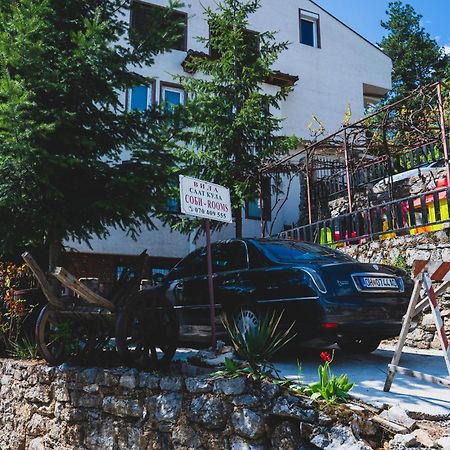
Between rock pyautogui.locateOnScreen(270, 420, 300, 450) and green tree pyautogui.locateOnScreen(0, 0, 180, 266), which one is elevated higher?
green tree pyautogui.locateOnScreen(0, 0, 180, 266)

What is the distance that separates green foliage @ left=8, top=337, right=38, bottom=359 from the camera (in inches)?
276

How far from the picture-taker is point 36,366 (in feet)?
21.0

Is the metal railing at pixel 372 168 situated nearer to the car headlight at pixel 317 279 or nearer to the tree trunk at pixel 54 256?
the tree trunk at pixel 54 256

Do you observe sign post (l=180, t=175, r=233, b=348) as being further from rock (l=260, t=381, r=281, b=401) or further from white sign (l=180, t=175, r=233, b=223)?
rock (l=260, t=381, r=281, b=401)

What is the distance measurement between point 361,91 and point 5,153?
18.6 meters

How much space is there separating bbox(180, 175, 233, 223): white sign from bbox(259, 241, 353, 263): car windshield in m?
0.75

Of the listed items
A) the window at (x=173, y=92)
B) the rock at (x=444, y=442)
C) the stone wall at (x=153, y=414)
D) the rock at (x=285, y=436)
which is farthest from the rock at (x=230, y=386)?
the window at (x=173, y=92)

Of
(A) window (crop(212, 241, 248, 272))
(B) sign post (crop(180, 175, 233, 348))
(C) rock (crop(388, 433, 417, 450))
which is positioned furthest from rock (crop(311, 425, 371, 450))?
(A) window (crop(212, 241, 248, 272))

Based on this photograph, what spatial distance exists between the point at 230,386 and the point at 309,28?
20475 mm

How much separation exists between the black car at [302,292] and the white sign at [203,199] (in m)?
0.81

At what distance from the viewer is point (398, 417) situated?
3.55m

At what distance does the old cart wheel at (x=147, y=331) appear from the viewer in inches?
217

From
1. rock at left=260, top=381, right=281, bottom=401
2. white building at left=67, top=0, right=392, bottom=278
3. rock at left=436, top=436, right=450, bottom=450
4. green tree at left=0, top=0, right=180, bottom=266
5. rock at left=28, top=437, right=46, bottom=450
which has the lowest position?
rock at left=28, top=437, right=46, bottom=450

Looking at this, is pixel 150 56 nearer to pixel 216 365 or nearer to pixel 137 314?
pixel 137 314
